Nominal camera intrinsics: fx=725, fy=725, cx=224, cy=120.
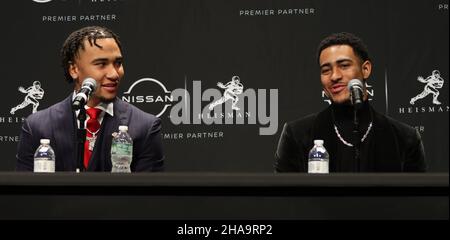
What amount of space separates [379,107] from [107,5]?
1.68 metres

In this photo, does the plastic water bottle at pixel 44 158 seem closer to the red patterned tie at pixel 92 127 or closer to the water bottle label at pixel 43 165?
the water bottle label at pixel 43 165

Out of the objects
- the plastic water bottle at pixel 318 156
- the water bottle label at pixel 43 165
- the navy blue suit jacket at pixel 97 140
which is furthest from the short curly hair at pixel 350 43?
the water bottle label at pixel 43 165

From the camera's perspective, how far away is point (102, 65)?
3.69m

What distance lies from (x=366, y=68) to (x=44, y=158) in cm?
191

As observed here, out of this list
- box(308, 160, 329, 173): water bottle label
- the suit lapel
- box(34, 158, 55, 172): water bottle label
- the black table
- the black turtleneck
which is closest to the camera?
the black table

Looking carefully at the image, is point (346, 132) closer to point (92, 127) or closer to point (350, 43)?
point (350, 43)

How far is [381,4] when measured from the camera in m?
4.13

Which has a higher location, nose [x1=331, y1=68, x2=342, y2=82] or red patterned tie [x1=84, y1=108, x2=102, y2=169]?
nose [x1=331, y1=68, x2=342, y2=82]

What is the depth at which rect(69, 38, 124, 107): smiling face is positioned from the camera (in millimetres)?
3660

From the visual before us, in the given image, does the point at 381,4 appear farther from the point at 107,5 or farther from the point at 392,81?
the point at 107,5

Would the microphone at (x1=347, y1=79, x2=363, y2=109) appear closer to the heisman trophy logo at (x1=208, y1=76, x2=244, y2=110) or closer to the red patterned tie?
the red patterned tie

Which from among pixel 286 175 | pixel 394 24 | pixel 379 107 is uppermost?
pixel 394 24

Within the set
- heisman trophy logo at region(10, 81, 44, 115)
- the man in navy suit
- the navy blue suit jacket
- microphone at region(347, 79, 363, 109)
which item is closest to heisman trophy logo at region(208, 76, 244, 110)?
the man in navy suit
